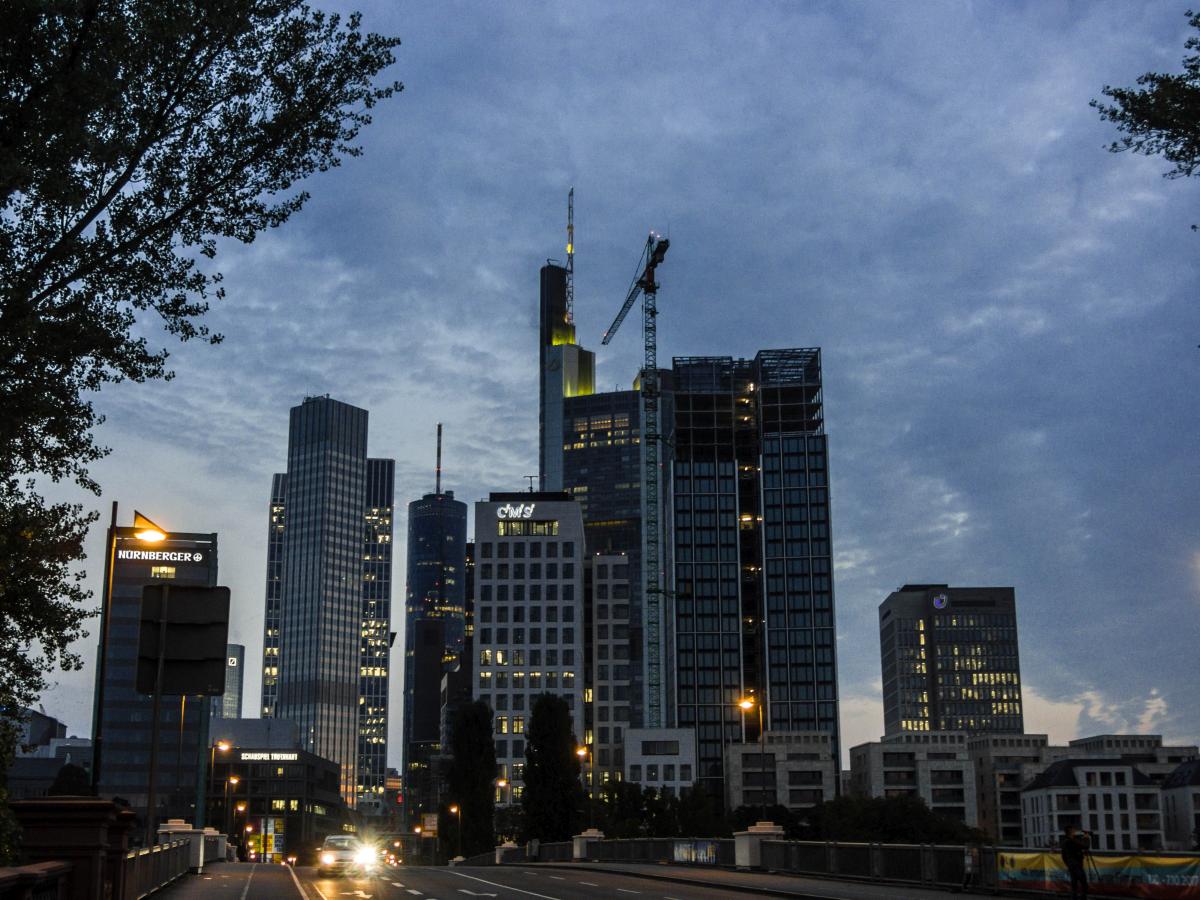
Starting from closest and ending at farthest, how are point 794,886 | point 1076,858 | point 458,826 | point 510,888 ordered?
point 1076,858, point 794,886, point 510,888, point 458,826

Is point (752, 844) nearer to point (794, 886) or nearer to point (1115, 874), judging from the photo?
point (794, 886)

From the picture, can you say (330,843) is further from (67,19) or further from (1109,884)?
(67,19)

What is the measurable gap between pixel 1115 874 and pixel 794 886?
926 centimetres

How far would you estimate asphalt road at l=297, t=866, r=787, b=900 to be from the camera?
32.1 metres

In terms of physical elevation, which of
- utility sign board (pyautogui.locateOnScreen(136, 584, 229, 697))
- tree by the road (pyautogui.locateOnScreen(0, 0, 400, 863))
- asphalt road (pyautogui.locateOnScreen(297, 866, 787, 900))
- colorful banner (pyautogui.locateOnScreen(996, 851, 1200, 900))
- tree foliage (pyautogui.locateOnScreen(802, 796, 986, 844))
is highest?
tree by the road (pyautogui.locateOnScreen(0, 0, 400, 863))

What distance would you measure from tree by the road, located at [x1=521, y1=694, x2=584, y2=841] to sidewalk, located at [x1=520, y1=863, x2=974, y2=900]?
50.7 m

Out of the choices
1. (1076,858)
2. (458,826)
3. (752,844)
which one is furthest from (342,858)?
(458,826)

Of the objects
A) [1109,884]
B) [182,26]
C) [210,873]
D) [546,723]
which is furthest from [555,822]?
[182,26]

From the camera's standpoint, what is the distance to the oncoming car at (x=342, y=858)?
1688 inches

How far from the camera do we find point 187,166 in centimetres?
1764

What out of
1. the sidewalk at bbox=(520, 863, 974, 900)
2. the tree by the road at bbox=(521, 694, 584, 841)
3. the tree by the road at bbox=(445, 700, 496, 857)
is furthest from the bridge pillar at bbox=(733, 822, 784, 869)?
the tree by the road at bbox=(445, 700, 496, 857)

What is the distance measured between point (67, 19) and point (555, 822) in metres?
88.9

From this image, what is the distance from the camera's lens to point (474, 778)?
120312 millimetres

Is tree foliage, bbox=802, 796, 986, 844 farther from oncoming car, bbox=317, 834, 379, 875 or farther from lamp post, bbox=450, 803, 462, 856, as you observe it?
oncoming car, bbox=317, 834, 379, 875
